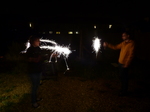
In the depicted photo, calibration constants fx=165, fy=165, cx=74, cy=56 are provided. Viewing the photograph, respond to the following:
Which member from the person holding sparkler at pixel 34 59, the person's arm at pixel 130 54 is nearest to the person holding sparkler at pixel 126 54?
the person's arm at pixel 130 54

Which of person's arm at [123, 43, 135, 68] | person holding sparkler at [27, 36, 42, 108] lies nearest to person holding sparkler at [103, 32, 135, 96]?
person's arm at [123, 43, 135, 68]

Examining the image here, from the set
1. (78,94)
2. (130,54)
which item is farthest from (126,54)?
(78,94)

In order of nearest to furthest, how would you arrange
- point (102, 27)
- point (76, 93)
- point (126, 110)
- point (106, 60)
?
point (126, 110) → point (76, 93) → point (106, 60) → point (102, 27)

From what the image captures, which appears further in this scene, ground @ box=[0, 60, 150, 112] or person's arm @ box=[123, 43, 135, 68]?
person's arm @ box=[123, 43, 135, 68]

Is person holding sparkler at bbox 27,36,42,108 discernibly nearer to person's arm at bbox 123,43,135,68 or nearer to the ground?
the ground

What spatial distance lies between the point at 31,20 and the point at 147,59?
30.0 m

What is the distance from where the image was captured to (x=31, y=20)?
119 feet

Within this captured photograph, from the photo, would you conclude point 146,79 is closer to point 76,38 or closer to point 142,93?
point 142,93

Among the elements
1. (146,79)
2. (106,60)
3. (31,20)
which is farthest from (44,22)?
(146,79)

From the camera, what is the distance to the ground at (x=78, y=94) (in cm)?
486

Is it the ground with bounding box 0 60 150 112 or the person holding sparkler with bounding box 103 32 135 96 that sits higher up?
the person holding sparkler with bounding box 103 32 135 96

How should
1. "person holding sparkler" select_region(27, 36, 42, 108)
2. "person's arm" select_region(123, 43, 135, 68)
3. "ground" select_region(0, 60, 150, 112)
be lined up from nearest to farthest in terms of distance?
1. "person holding sparkler" select_region(27, 36, 42, 108)
2. "ground" select_region(0, 60, 150, 112)
3. "person's arm" select_region(123, 43, 135, 68)

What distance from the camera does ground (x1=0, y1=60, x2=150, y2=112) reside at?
4.86 metres

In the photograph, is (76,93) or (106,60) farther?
(106,60)
